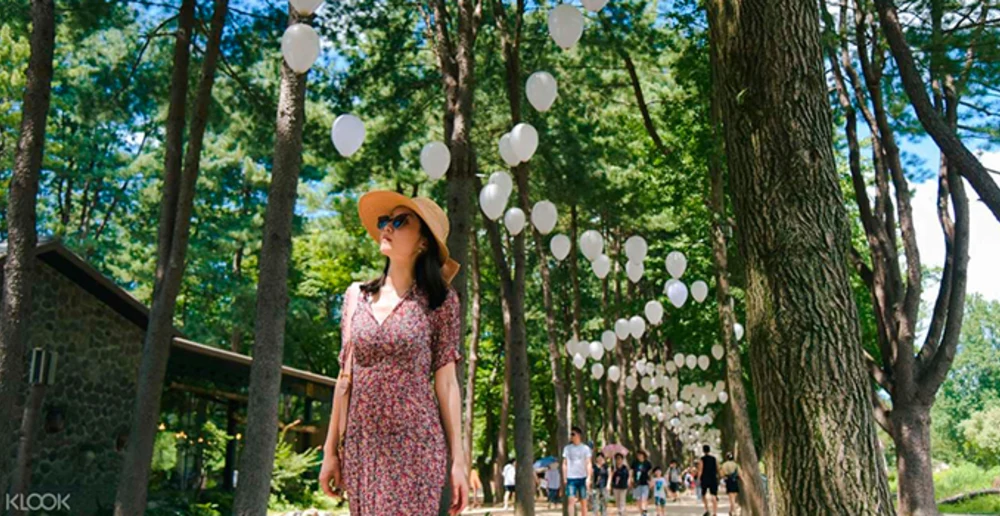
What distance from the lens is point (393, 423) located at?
8.40 feet

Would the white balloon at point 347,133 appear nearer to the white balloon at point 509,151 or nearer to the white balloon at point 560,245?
the white balloon at point 509,151

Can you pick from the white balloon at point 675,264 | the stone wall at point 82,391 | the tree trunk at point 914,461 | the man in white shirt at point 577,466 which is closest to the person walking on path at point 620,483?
the man in white shirt at point 577,466

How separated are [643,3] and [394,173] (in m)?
6.66

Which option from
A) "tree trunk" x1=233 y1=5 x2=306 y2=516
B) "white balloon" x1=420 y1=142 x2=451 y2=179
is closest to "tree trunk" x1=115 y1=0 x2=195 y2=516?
"tree trunk" x1=233 y1=5 x2=306 y2=516

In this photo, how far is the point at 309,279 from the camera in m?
30.7

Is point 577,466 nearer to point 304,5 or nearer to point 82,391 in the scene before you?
point 82,391

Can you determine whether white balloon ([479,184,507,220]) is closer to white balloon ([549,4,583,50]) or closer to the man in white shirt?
white balloon ([549,4,583,50])

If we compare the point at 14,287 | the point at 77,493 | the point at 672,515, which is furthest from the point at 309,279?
the point at 14,287

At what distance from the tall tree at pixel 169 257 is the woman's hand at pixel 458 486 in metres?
7.87

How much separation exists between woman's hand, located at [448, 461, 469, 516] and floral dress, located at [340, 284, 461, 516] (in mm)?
47

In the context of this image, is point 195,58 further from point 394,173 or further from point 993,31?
point 993,31

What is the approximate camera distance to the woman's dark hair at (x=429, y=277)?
280cm

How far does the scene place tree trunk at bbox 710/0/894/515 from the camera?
3.88m

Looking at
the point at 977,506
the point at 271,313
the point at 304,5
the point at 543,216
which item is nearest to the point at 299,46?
the point at 304,5
